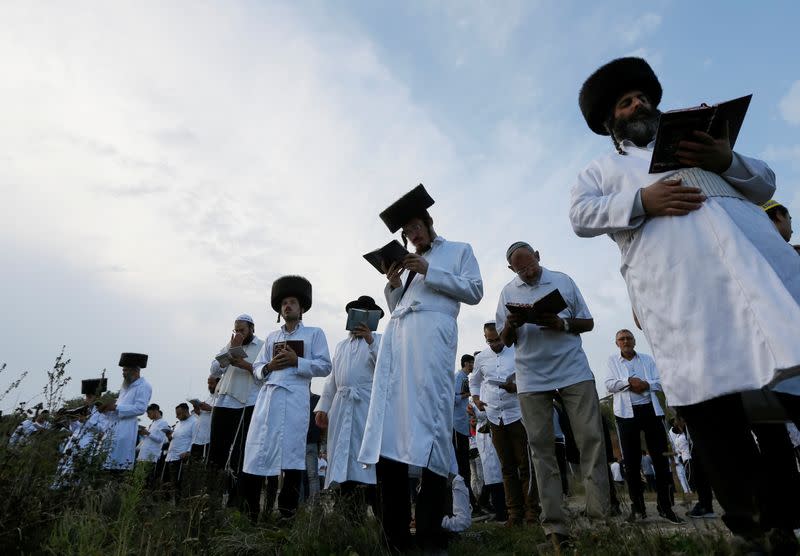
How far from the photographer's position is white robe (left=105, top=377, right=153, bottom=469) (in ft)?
31.7

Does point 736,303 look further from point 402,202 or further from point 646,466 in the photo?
point 646,466

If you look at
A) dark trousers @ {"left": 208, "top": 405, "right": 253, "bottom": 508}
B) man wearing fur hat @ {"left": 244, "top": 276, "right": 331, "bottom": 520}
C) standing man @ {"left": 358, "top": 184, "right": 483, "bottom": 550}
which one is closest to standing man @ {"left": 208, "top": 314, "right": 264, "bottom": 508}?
dark trousers @ {"left": 208, "top": 405, "right": 253, "bottom": 508}

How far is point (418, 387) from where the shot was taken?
12.7 feet

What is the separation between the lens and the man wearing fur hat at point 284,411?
613 centimetres

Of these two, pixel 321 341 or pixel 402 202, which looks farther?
pixel 321 341

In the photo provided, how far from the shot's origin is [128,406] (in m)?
9.66

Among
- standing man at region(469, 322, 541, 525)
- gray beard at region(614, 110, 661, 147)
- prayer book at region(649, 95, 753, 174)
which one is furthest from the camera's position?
standing man at region(469, 322, 541, 525)

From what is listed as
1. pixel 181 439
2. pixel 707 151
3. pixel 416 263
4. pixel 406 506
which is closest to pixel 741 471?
pixel 707 151

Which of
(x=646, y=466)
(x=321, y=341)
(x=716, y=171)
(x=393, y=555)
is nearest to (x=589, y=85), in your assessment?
(x=716, y=171)

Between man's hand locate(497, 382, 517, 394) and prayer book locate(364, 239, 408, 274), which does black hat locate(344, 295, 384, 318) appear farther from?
prayer book locate(364, 239, 408, 274)

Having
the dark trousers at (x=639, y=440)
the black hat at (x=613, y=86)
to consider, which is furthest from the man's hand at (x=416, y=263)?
the dark trousers at (x=639, y=440)

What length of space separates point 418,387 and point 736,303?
2205 mm

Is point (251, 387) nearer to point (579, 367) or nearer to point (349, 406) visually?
point (349, 406)

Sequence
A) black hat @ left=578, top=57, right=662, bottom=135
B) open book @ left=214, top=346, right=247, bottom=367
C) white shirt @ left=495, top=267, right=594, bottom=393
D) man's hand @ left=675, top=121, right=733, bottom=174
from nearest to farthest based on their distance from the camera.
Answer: man's hand @ left=675, top=121, right=733, bottom=174 < black hat @ left=578, top=57, right=662, bottom=135 < white shirt @ left=495, top=267, right=594, bottom=393 < open book @ left=214, top=346, right=247, bottom=367
